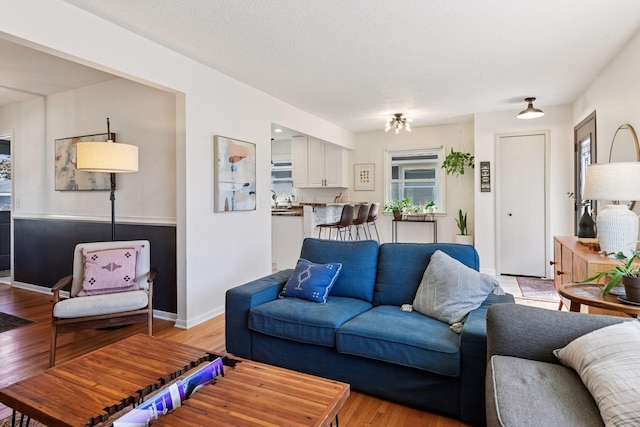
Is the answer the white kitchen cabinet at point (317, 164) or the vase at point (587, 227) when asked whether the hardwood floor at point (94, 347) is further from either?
the white kitchen cabinet at point (317, 164)

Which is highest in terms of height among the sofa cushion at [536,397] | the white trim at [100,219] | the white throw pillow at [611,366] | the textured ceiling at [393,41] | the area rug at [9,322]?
the textured ceiling at [393,41]

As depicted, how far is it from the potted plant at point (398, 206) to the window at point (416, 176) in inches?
4.1

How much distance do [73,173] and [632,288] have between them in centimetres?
508

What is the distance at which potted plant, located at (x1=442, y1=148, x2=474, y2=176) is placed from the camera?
19.6 ft

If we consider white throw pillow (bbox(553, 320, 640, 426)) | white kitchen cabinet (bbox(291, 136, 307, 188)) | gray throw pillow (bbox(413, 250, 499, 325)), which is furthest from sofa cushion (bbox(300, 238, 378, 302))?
white kitchen cabinet (bbox(291, 136, 307, 188))

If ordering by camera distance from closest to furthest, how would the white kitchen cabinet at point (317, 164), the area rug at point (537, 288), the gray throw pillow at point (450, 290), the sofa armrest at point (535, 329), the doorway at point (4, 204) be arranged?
the sofa armrest at point (535, 329) < the gray throw pillow at point (450, 290) < the area rug at point (537, 288) < the doorway at point (4, 204) < the white kitchen cabinet at point (317, 164)

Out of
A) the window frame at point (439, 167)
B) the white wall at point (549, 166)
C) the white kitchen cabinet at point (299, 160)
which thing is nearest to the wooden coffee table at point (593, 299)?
the white wall at point (549, 166)

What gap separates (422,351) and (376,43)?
2.39m

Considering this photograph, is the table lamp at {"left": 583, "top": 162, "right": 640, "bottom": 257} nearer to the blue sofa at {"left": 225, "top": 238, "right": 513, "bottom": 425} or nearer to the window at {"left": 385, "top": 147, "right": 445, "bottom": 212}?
the blue sofa at {"left": 225, "top": 238, "right": 513, "bottom": 425}

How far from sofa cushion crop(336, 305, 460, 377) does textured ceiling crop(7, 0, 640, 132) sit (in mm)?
2031

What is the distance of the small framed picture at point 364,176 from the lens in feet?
22.5

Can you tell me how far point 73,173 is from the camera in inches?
165

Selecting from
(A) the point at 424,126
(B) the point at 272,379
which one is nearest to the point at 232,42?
(B) the point at 272,379

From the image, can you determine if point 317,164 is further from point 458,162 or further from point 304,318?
point 304,318
